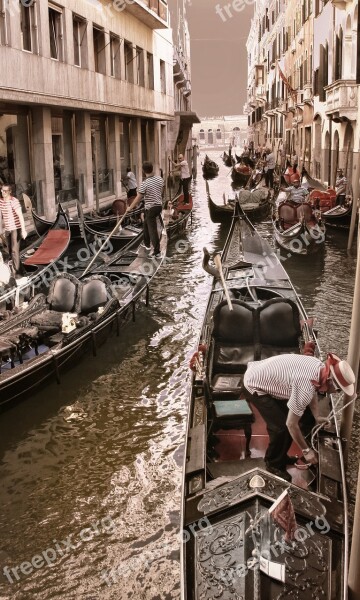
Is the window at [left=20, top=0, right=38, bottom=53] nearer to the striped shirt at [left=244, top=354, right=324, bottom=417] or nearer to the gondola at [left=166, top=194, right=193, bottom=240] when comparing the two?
the gondola at [left=166, top=194, right=193, bottom=240]

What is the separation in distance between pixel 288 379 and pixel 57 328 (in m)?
2.83

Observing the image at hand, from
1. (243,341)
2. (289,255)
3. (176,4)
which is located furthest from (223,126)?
(243,341)

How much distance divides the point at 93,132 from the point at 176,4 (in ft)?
44.6

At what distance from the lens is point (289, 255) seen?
9664 millimetres

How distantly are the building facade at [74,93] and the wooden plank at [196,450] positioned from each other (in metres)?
6.06

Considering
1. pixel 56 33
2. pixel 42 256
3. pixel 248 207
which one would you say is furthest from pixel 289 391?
pixel 248 207

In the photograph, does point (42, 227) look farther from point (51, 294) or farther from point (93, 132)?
point (93, 132)

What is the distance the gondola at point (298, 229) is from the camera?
938cm

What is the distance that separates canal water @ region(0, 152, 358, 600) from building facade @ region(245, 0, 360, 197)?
500 centimetres

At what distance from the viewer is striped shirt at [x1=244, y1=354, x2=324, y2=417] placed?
2996 mm

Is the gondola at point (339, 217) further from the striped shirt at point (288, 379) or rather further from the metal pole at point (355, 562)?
the metal pole at point (355, 562)

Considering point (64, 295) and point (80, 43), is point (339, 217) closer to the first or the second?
point (80, 43)

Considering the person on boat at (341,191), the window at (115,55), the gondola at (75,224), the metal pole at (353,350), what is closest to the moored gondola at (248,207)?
the person on boat at (341,191)

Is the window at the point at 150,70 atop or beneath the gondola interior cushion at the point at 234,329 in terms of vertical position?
atop
